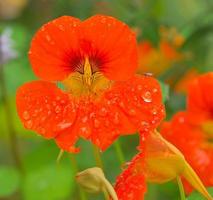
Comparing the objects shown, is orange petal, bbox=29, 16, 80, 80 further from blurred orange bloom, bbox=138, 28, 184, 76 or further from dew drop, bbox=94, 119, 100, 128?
blurred orange bloom, bbox=138, 28, 184, 76

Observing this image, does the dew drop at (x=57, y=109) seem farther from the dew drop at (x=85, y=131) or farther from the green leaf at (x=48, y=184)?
the green leaf at (x=48, y=184)

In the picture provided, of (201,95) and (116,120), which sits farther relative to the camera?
(201,95)

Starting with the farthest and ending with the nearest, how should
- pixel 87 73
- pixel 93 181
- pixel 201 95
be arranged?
pixel 201 95, pixel 87 73, pixel 93 181

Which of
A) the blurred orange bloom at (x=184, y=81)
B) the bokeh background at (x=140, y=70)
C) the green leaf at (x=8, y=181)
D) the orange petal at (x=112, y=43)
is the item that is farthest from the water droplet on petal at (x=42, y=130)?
the blurred orange bloom at (x=184, y=81)

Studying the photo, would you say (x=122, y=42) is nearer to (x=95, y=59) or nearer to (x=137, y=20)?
(x=95, y=59)

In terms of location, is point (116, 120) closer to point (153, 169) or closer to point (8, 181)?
point (153, 169)

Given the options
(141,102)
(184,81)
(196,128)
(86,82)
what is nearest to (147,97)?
(141,102)
